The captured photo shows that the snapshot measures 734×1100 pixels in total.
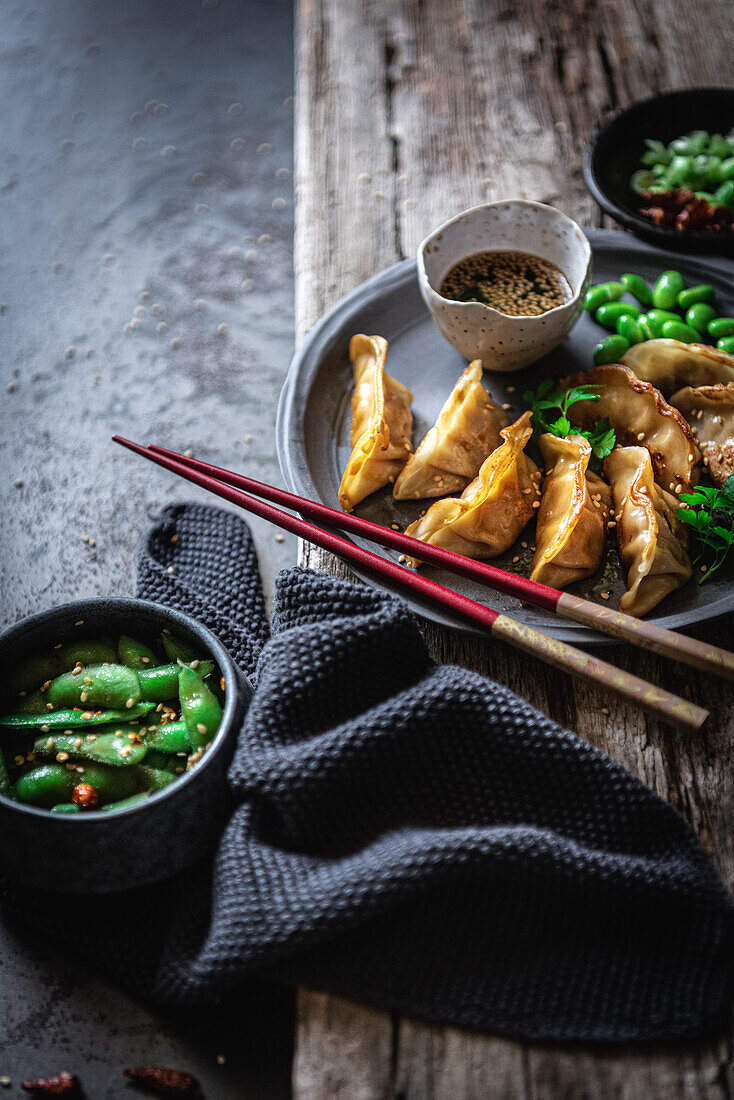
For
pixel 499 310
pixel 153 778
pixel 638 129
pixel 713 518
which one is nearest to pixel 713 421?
pixel 713 518

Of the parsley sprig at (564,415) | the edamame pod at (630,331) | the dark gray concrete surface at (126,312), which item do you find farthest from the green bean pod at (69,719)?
the edamame pod at (630,331)

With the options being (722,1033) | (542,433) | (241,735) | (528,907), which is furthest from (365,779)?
(542,433)

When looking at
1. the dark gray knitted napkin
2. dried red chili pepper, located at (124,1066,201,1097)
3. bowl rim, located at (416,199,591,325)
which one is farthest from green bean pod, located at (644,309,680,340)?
dried red chili pepper, located at (124,1066,201,1097)

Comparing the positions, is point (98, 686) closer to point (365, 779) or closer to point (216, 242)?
point (365, 779)

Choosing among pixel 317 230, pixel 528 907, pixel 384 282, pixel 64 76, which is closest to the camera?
pixel 528 907

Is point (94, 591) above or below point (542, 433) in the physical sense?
below

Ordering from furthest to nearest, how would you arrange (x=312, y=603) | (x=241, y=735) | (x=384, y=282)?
1. (x=384, y=282)
2. (x=312, y=603)
3. (x=241, y=735)
